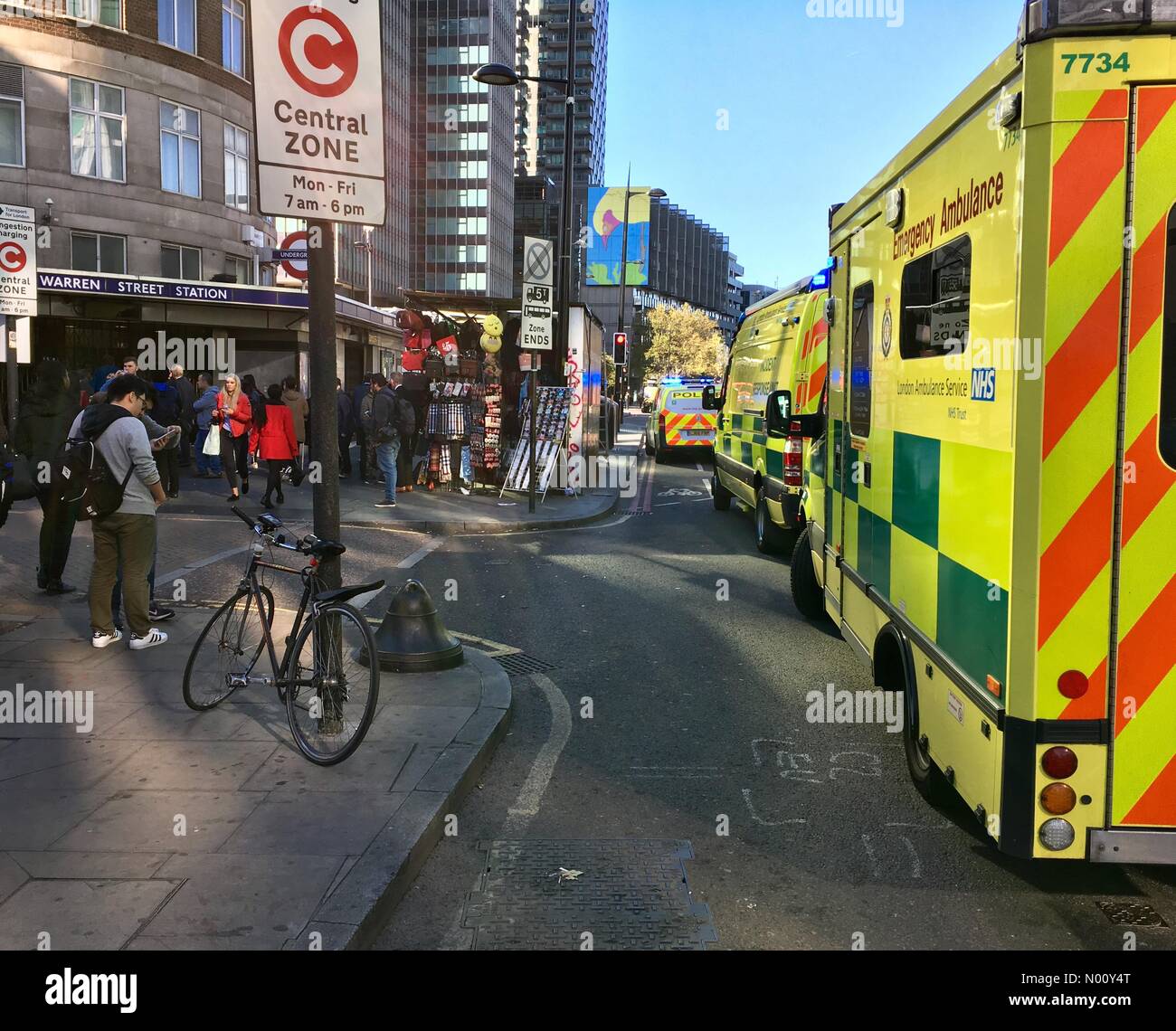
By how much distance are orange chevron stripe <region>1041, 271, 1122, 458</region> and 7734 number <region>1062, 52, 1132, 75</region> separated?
620 mm

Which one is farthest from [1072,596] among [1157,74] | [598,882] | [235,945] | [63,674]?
[63,674]

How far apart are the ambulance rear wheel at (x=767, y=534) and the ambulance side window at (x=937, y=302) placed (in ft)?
23.3

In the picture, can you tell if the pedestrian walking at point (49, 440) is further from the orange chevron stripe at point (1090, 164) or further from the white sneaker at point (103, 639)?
the orange chevron stripe at point (1090, 164)

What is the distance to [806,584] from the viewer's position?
8.50 m

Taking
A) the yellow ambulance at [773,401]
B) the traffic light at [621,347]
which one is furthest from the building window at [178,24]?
the yellow ambulance at [773,401]

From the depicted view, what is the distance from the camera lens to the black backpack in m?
6.83

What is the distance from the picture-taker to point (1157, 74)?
3.20 m

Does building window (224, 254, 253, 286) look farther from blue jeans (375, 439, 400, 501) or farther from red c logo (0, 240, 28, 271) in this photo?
red c logo (0, 240, 28, 271)

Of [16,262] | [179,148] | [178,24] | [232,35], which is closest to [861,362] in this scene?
[16,262]

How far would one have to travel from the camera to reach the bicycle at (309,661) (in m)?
5.18

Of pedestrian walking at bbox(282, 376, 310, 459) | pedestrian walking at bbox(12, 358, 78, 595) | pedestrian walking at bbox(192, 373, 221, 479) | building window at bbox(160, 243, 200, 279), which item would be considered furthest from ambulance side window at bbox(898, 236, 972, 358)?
building window at bbox(160, 243, 200, 279)
